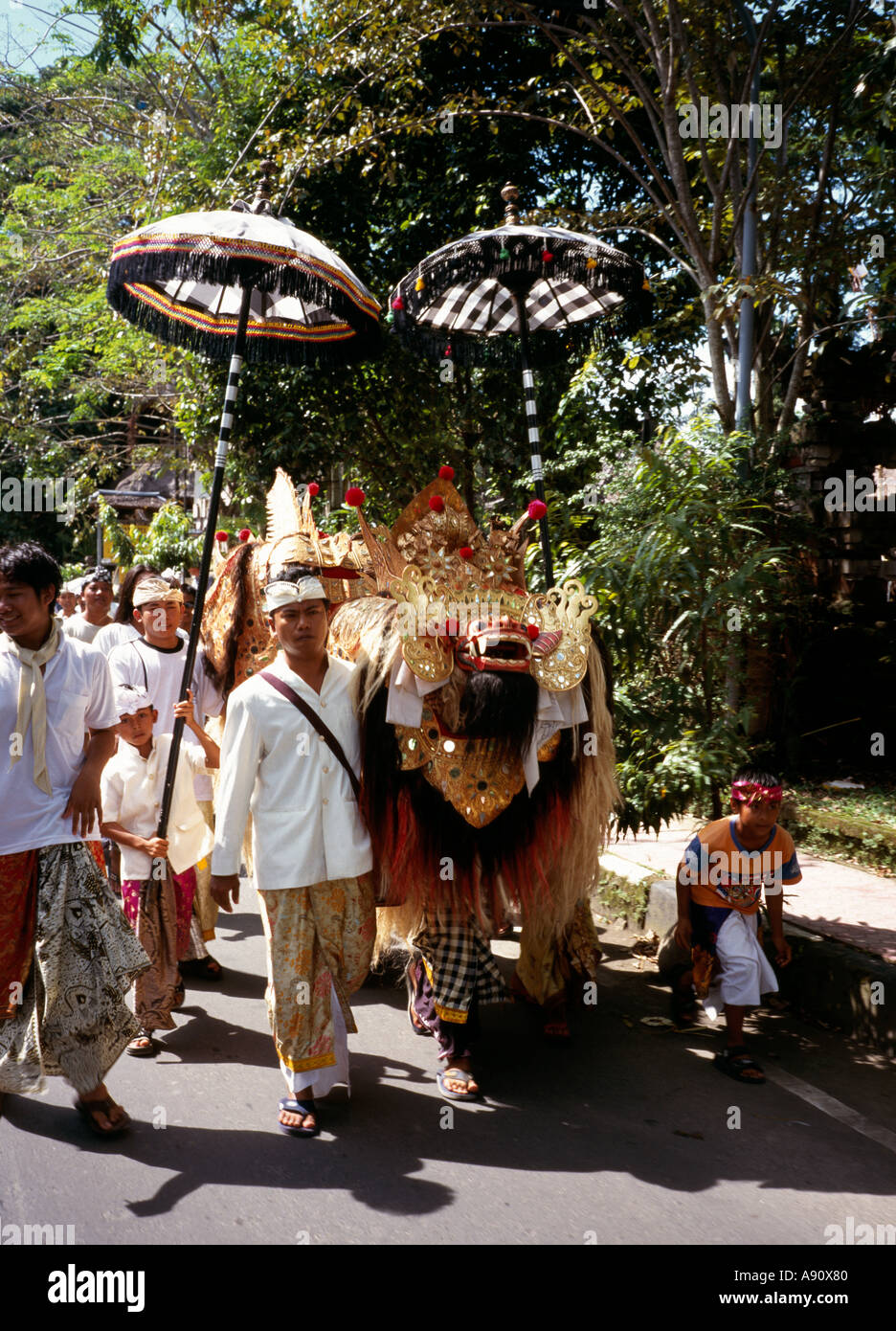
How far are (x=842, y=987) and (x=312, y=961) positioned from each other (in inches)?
91.5

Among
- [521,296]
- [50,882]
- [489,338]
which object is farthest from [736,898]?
[489,338]

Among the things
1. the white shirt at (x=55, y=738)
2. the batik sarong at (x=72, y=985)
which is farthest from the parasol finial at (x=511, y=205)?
the batik sarong at (x=72, y=985)

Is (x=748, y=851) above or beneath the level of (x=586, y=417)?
beneath

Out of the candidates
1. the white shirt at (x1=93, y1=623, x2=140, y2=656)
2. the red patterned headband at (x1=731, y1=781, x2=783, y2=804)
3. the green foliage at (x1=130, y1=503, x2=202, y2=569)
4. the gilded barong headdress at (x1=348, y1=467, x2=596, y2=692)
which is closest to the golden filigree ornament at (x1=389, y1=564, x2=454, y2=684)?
the gilded barong headdress at (x1=348, y1=467, x2=596, y2=692)

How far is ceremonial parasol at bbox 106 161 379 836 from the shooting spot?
15.1 feet

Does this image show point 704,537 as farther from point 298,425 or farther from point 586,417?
point 298,425

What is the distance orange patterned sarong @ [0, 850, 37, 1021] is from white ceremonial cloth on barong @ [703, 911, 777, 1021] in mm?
2539

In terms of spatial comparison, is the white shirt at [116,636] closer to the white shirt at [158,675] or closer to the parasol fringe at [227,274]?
the white shirt at [158,675]

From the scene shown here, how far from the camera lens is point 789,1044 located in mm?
4453

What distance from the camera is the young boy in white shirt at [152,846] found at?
438 cm

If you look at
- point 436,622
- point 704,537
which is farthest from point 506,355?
point 436,622

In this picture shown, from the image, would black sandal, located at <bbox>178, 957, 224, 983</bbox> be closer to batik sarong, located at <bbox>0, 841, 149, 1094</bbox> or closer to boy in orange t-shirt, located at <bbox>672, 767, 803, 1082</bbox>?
batik sarong, located at <bbox>0, 841, 149, 1094</bbox>

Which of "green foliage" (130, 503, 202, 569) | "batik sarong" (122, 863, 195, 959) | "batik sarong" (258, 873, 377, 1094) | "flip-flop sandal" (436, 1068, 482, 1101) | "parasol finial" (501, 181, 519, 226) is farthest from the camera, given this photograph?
"green foliage" (130, 503, 202, 569)

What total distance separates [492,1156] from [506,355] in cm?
466
